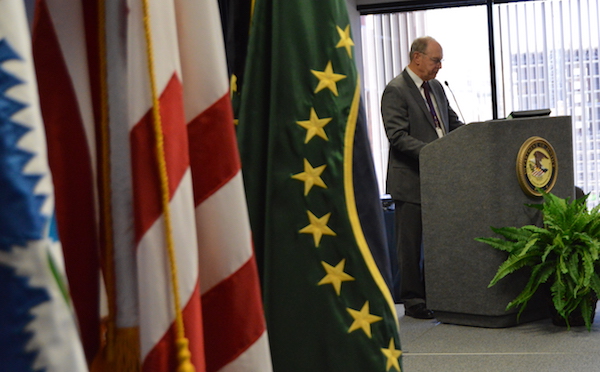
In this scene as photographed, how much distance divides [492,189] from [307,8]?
8.27 feet

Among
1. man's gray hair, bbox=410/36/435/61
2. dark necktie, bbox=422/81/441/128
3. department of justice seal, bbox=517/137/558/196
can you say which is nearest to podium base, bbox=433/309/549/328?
department of justice seal, bbox=517/137/558/196

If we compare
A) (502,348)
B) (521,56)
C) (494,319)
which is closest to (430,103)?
(494,319)

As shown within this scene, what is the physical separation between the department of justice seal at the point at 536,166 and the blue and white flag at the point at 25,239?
3002mm

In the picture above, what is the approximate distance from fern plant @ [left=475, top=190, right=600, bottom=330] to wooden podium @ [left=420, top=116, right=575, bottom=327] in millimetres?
82

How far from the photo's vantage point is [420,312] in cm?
→ 371

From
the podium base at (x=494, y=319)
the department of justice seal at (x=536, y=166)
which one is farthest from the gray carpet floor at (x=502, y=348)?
the department of justice seal at (x=536, y=166)

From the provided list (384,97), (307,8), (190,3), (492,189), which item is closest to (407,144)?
(384,97)

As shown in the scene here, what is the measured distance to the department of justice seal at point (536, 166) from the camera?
127 inches

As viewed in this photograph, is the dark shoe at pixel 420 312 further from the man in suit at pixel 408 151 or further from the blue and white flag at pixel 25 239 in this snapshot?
the blue and white flag at pixel 25 239

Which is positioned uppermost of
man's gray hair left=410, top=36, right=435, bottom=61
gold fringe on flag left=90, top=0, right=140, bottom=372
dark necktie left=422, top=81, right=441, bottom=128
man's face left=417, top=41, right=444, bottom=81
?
man's gray hair left=410, top=36, right=435, bottom=61

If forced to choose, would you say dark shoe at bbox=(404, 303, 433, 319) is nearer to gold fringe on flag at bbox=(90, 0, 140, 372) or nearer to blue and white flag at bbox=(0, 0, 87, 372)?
gold fringe on flag at bbox=(90, 0, 140, 372)

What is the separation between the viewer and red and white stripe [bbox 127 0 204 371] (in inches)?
22.8

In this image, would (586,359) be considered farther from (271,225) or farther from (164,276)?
(164,276)

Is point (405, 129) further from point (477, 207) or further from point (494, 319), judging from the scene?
point (494, 319)
